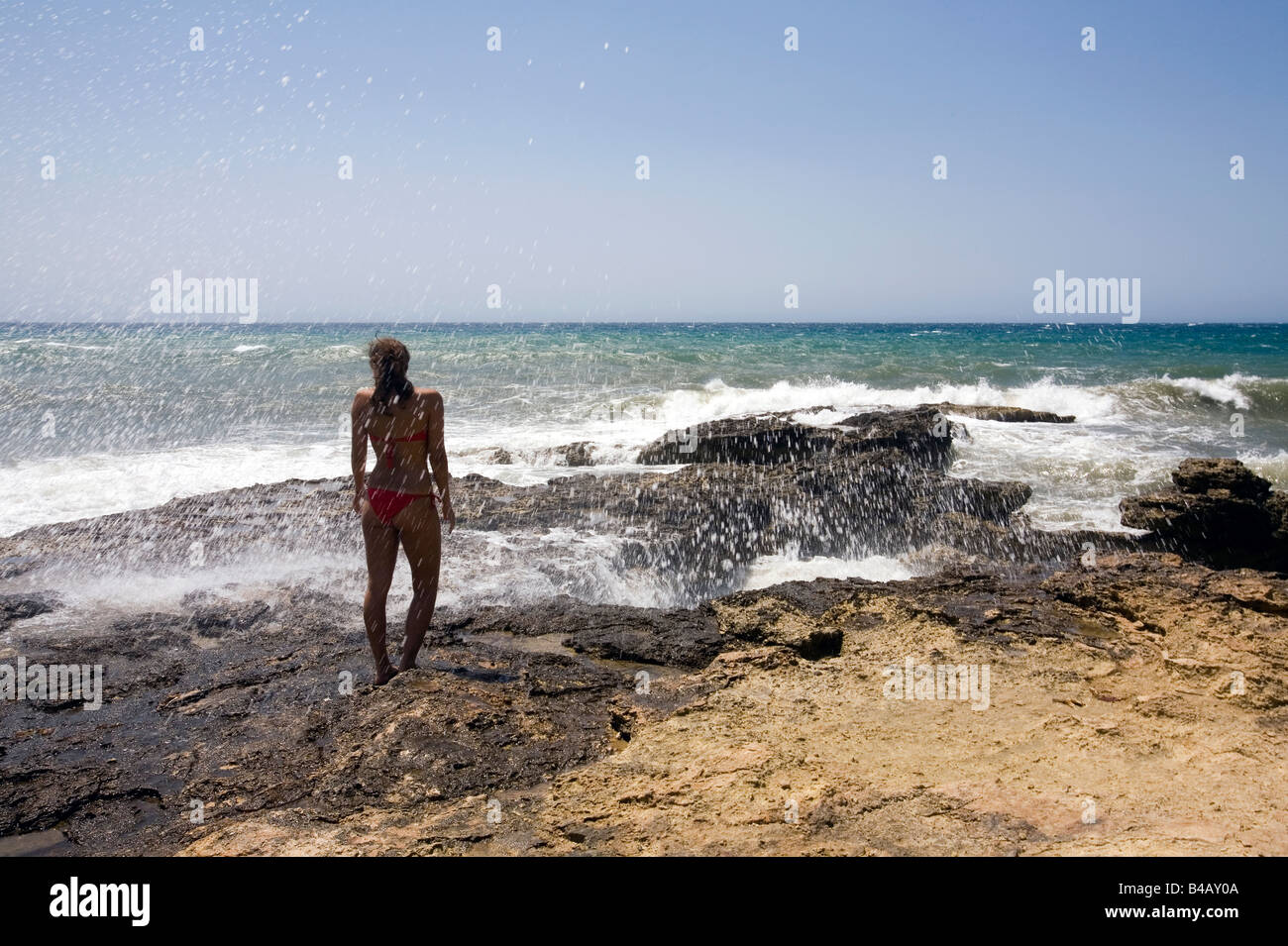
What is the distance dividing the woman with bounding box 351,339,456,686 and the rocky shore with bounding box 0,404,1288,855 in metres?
0.30

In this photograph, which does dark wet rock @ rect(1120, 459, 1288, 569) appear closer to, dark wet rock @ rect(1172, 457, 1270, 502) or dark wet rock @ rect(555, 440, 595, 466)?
dark wet rock @ rect(1172, 457, 1270, 502)

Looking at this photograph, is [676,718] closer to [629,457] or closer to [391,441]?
[391,441]

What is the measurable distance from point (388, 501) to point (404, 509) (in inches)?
3.2

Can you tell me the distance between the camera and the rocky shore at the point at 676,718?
2.58 metres

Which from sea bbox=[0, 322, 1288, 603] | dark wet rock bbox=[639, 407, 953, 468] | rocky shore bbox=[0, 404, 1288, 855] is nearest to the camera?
rocky shore bbox=[0, 404, 1288, 855]

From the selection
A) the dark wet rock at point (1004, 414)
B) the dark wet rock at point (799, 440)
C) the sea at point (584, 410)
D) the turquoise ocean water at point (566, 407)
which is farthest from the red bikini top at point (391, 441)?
the dark wet rock at point (1004, 414)

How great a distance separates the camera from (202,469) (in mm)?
11367

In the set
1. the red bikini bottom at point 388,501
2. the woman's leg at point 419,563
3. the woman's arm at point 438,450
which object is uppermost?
the woman's arm at point 438,450

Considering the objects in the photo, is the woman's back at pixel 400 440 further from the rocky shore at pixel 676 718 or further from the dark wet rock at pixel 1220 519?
the dark wet rock at pixel 1220 519

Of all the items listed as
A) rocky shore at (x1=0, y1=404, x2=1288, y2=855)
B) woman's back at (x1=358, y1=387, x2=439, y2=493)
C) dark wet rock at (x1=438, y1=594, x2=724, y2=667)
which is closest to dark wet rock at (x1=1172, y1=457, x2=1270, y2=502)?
rocky shore at (x1=0, y1=404, x2=1288, y2=855)

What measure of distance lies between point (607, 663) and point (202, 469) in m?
9.35

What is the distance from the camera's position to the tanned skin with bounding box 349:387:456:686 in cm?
380
